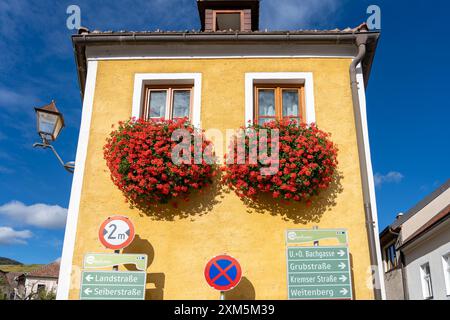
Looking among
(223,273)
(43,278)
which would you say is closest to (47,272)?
(43,278)

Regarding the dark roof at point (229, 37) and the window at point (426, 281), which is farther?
the window at point (426, 281)

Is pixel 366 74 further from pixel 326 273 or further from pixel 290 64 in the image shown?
pixel 326 273

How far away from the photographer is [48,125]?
8094 millimetres

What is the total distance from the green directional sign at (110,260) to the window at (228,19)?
6.05 metres

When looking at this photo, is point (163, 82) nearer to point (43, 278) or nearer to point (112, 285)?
point (112, 285)

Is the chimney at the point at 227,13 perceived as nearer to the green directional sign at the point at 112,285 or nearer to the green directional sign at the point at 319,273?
the green directional sign at the point at 319,273

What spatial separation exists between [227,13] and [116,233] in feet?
20.3

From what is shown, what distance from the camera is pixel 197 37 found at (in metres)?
8.26

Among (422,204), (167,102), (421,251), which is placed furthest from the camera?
(422,204)

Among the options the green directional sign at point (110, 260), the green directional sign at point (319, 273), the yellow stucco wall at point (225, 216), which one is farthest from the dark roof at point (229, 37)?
the green directional sign at point (110, 260)

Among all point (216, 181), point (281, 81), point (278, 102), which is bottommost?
point (216, 181)

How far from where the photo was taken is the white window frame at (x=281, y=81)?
26.1 ft

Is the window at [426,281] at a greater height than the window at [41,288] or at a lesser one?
lesser
